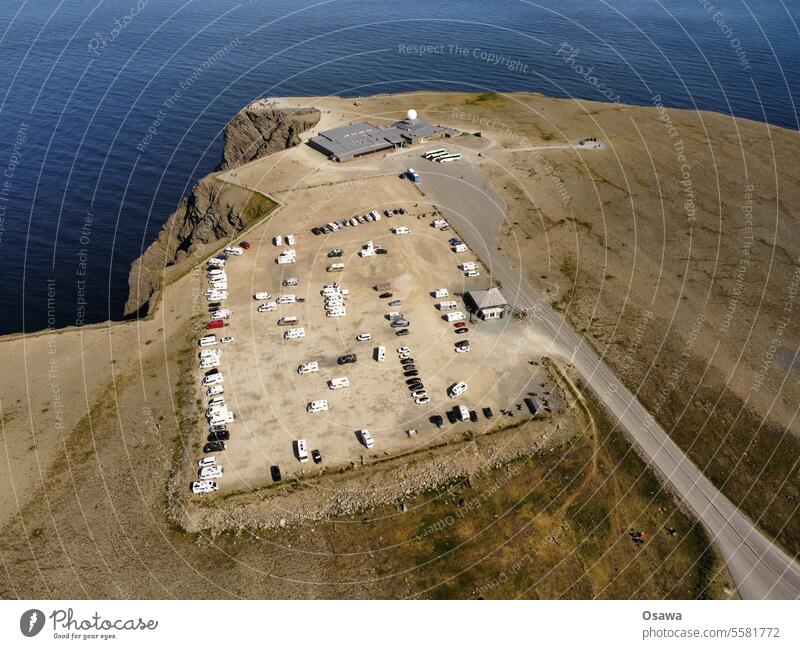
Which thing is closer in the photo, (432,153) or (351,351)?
(351,351)

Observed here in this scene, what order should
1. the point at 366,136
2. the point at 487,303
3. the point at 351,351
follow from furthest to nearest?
the point at 366,136 < the point at 487,303 < the point at 351,351

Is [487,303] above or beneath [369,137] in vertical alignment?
beneath

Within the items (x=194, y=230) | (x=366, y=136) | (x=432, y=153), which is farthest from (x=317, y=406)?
(x=366, y=136)

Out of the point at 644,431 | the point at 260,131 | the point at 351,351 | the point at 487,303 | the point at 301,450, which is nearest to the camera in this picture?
the point at 301,450

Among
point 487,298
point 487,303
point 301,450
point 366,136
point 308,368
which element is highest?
point 366,136

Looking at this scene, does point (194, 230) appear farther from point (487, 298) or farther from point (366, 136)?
point (487, 298)

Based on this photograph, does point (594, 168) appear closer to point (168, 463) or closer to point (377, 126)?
point (377, 126)

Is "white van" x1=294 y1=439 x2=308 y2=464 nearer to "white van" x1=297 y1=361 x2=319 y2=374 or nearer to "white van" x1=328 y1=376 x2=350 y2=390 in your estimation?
"white van" x1=328 y1=376 x2=350 y2=390
